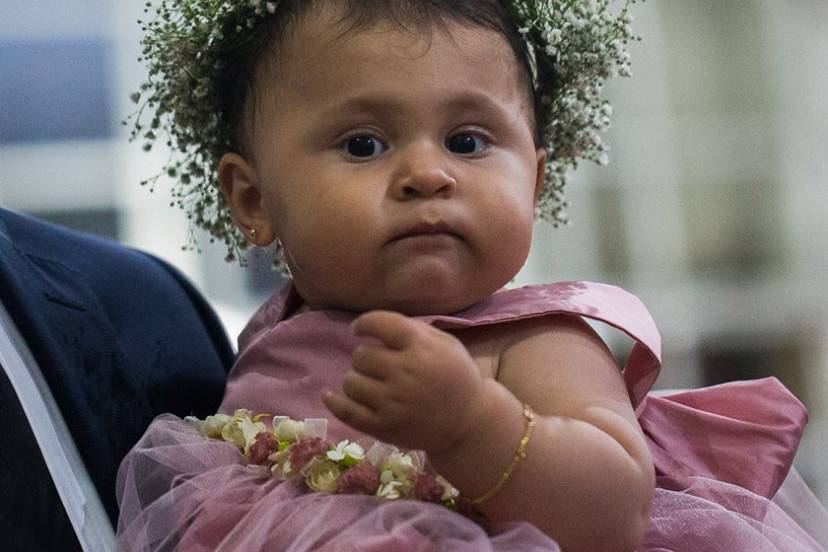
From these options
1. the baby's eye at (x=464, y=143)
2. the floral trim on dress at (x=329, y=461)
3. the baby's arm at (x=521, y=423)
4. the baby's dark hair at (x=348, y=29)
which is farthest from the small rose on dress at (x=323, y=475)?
the baby's dark hair at (x=348, y=29)

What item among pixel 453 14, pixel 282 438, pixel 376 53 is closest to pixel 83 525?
pixel 282 438

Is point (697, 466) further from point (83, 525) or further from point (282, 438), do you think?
point (83, 525)

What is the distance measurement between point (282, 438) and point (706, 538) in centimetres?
41

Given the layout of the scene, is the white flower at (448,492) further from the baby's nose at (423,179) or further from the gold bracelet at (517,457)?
the baby's nose at (423,179)

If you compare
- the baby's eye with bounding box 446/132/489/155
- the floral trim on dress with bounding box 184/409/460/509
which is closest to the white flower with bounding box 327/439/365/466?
the floral trim on dress with bounding box 184/409/460/509

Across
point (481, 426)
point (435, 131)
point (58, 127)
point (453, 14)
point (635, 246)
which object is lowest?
point (635, 246)

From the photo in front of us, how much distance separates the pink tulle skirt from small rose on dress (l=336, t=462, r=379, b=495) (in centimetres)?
2

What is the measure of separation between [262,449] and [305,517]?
5.5 inches

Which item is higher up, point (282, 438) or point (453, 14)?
point (453, 14)

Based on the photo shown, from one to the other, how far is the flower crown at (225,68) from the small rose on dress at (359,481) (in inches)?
23.0

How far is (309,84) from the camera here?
1.24m

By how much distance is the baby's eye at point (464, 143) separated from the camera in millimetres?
1208

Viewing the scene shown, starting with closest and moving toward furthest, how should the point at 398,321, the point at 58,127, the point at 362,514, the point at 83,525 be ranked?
1. the point at 398,321
2. the point at 362,514
3. the point at 83,525
4. the point at 58,127

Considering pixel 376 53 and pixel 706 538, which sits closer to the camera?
pixel 706 538
